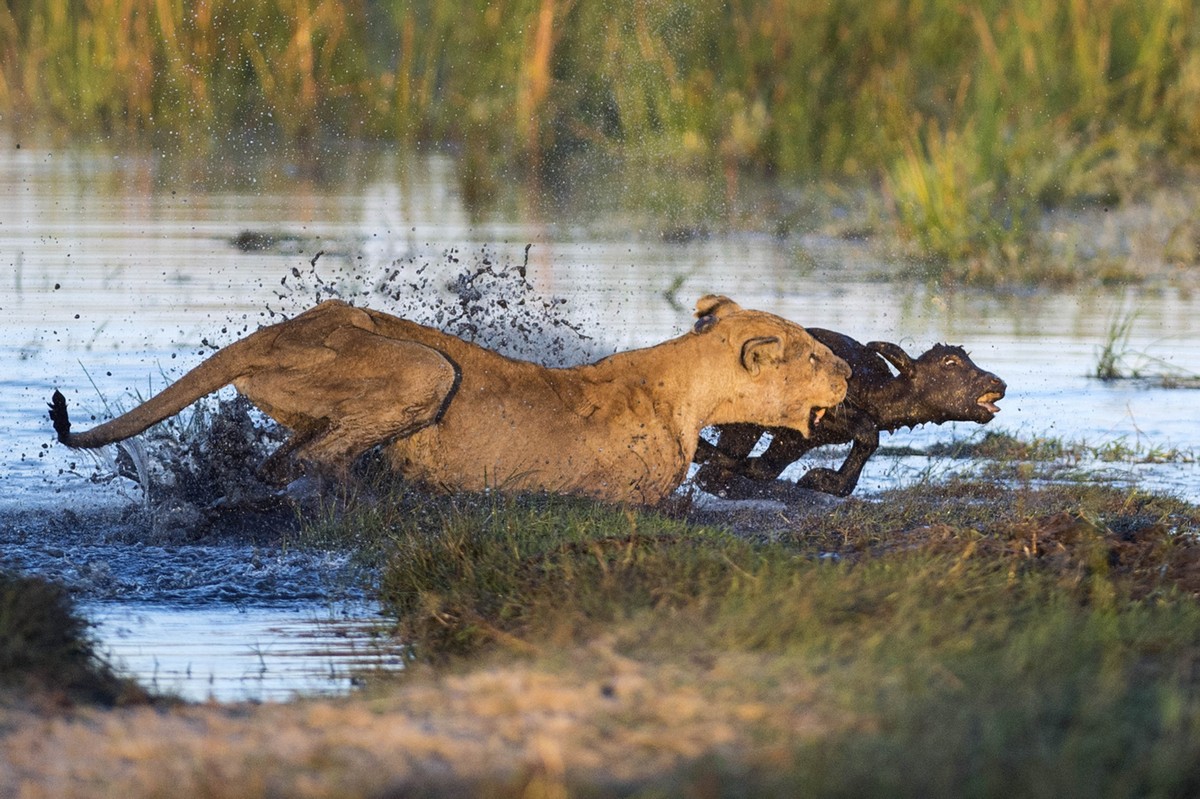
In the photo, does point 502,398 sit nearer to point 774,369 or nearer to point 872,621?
point 774,369

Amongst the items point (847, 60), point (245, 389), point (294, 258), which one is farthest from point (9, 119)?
point (245, 389)

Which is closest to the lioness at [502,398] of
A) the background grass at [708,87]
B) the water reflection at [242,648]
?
the water reflection at [242,648]

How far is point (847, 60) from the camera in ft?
54.2

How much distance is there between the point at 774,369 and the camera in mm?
7473

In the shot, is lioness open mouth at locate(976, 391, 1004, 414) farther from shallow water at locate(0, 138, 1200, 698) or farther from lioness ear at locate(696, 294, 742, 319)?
lioness ear at locate(696, 294, 742, 319)

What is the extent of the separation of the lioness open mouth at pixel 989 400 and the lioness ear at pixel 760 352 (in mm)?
1125

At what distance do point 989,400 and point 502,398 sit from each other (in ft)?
7.31

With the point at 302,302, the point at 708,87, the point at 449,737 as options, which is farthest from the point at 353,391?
the point at 708,87

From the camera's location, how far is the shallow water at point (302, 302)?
6.55m

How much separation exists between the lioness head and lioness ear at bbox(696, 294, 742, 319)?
0.05ft

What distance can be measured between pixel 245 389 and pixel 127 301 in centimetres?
557

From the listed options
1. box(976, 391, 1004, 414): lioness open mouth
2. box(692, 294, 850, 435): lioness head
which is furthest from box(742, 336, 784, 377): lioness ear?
box(976, 391, 1004, 414): lioness open mouth

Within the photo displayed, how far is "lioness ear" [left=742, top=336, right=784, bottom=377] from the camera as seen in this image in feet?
24.4

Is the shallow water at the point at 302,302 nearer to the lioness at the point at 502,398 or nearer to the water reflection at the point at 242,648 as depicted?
the water reflection at the point at 242,648
